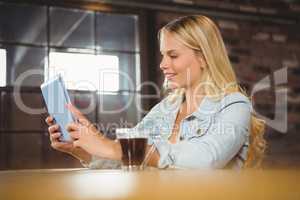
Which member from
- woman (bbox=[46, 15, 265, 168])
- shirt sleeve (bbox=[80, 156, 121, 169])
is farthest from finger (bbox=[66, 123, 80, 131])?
shirt sleeve (bbox=[80, 156, 121, 169])

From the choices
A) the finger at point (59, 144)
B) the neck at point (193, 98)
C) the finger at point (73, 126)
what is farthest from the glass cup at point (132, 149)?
the neck at point (193, 98)

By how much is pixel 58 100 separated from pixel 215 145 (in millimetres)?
389

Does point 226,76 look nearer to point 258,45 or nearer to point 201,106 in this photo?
point 201,106

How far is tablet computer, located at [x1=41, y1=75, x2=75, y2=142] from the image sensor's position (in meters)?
0.93

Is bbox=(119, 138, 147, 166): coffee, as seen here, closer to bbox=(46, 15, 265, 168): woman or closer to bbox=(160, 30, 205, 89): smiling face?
bbox=(46, 15, 265, 168): woman

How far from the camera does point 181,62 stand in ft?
4.91

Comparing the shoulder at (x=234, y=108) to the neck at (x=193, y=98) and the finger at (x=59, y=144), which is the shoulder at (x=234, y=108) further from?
the finger at (x=59, y=144)

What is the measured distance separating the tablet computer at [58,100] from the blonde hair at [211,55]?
498 mm

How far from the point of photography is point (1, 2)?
7.86 ft

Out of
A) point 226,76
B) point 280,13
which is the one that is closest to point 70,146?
point 226,76

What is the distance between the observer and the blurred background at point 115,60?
2.38 meters

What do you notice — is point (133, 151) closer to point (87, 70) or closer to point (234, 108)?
point (234, 108)

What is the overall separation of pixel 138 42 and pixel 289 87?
0.98 meters

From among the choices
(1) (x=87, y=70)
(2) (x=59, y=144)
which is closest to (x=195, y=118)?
(2) (x=59, y=144)
